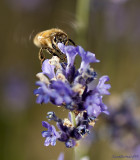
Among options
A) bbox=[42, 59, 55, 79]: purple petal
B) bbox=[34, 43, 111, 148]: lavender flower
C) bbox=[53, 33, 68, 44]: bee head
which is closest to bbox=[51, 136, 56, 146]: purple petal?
bbox=[34, 43, 111, 148]: lavender flower

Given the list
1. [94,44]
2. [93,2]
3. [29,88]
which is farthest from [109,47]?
[29,88]

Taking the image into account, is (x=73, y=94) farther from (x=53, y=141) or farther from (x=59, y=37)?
(x=59, y=37)

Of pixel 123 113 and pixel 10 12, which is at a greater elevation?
pixel 10 12

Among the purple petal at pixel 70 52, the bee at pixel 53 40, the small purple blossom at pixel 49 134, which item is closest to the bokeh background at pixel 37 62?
the bee at pixel 53 40

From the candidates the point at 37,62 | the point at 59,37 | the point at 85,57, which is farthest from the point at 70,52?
the point at 37,62

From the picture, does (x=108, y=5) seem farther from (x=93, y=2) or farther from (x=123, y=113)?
(x=123, y=113)

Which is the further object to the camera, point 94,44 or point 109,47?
point 94,44

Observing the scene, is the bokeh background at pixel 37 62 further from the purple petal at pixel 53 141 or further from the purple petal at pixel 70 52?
the purple petal at pixel 53 141
